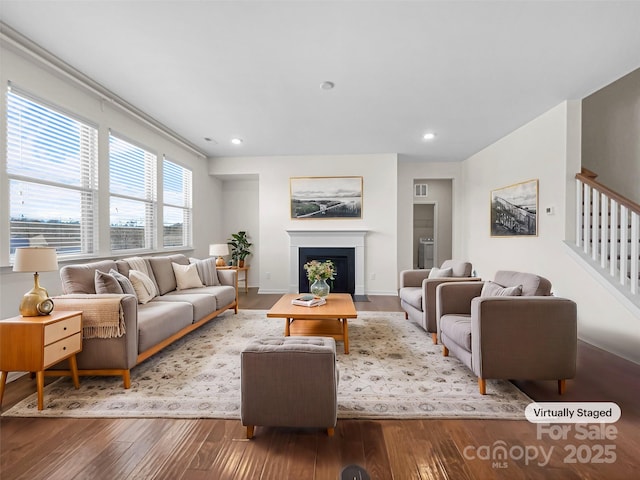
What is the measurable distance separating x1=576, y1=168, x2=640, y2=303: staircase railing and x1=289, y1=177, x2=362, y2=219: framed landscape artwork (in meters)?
3.39

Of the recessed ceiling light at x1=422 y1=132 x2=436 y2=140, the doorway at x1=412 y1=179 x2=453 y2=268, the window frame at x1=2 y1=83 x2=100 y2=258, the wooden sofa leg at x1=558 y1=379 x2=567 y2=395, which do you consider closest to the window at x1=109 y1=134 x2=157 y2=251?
the window frame at x1=2 y1=83 x2=100 y2=258

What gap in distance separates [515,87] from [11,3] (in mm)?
4514

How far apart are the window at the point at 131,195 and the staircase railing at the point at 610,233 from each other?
5689mm

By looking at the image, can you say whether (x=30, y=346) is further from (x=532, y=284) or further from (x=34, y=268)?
(x=532, y=284)

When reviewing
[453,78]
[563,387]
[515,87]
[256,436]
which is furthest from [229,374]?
[515,87]

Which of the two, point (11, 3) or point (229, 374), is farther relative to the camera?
point (229, 374)

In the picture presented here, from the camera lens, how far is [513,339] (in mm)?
2137

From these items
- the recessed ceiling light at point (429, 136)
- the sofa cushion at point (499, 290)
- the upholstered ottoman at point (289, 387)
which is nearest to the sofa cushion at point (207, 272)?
the upholstered ottoman at point (289, 387)

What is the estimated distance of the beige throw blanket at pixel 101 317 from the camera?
90.6 inches

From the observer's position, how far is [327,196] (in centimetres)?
604

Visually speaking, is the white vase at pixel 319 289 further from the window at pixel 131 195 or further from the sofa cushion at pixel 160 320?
the window at pixel 131 195

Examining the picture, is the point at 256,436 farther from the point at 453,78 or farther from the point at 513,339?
the point at 453,78

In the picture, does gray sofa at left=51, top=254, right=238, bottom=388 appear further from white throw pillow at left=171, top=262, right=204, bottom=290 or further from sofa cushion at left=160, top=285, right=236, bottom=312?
white throw pillow at left=171, top=262, right=204, bottom=290

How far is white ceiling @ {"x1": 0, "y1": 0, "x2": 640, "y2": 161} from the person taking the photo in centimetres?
217
